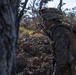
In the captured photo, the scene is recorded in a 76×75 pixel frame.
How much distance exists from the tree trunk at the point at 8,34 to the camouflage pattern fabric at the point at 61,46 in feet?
5.86

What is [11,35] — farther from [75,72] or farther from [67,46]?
[75,72]

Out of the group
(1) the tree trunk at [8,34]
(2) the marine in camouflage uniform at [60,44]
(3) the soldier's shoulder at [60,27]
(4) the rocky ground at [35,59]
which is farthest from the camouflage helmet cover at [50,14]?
(1) the tree trunk at [8,34]

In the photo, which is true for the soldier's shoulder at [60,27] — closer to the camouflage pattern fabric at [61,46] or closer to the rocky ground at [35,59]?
the camouflage pattern fabric at [61,46]

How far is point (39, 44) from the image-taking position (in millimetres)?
11922

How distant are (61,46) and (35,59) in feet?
13.6

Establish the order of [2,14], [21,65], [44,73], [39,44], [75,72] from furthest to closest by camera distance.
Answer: [39,44]
[21,65]
[44,73]
[75,72]
[2,14]

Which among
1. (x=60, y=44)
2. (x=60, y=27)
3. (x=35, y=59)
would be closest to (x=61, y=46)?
(x=60, y=44)

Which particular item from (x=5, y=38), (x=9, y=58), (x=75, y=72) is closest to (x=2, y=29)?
(x=5, y=38)

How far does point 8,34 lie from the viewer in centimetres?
316

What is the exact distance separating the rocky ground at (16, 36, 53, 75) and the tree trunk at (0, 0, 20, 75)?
2.95 m

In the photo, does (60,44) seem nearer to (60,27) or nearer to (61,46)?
(61,46)

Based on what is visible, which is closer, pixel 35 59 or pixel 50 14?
pixel 50 14

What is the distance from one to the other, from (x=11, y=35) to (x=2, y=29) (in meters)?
0.13

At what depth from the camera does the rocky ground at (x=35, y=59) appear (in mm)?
7875
